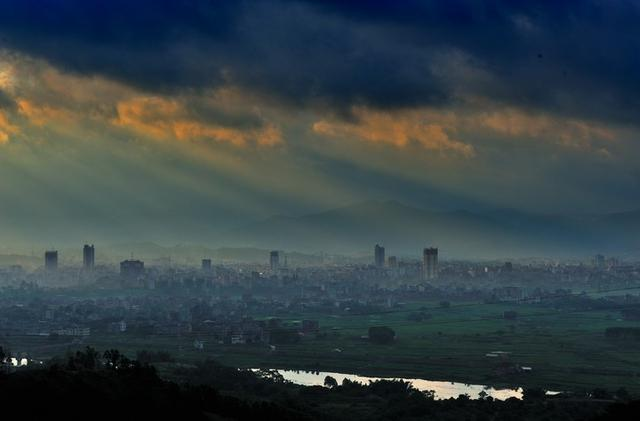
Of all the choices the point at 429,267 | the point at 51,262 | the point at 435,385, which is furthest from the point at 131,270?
the point at 435,385

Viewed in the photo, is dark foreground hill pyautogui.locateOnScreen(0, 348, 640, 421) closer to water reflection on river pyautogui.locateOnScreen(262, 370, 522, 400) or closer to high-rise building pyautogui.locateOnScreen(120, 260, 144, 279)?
water reflection on river pyautogui.locateOnScreen(262, 370, 522, 400)

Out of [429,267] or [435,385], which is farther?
[429,267]

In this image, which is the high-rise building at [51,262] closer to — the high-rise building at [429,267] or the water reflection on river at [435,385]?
the high-rise building at [429,267]

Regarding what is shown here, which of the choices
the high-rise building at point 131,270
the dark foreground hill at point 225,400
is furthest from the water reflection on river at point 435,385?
the high-rise building at point 131,270

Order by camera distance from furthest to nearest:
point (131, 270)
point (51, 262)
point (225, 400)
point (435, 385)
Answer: point (51, 262)
point (131, 270)
point (435, 385)
point (225, 400)

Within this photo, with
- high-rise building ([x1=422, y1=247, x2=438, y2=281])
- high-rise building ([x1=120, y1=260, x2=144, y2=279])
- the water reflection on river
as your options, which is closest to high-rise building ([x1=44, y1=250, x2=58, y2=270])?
high-rise building ([x1=120, y1=260, x2=144, y2=279])

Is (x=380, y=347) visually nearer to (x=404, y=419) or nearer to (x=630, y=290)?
(x=404, y=419)

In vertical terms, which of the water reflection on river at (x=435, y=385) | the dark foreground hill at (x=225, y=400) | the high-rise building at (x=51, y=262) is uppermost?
the high-rise building at (x=51, y=262)

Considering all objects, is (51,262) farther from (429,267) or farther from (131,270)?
(429,267)
